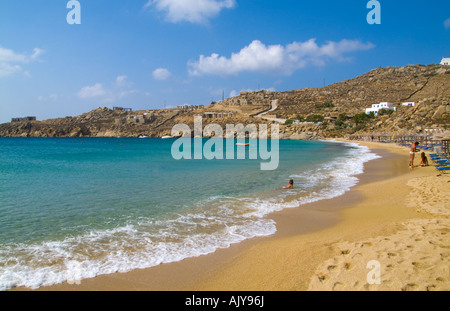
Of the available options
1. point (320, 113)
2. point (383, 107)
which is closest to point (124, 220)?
point (383, 107)

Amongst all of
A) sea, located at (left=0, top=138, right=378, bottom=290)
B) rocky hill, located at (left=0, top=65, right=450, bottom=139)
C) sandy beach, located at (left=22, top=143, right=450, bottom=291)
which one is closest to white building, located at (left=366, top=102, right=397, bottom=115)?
rocky hill, located at (left=0, top=65, right=450, bottom=139)

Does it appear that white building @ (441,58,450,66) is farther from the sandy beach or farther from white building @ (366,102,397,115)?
the sandy beach

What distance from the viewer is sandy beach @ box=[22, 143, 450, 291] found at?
3855mm

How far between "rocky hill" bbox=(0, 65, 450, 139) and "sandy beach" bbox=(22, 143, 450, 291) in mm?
42722

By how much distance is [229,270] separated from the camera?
475 centimetres

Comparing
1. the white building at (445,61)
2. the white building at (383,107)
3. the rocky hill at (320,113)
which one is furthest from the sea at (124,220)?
the white building at (445,61)

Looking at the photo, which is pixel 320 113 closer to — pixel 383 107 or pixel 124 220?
pixel 383 107

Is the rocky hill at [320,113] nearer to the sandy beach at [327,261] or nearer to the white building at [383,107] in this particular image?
the white building at [383,107]

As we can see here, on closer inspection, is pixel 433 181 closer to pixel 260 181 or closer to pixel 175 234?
pixel 260 181

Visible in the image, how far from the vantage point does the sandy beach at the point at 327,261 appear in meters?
3.86

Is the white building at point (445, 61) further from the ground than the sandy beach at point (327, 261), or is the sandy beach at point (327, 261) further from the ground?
the white building at point (445, 61)

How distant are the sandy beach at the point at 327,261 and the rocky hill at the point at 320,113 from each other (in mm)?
42722
